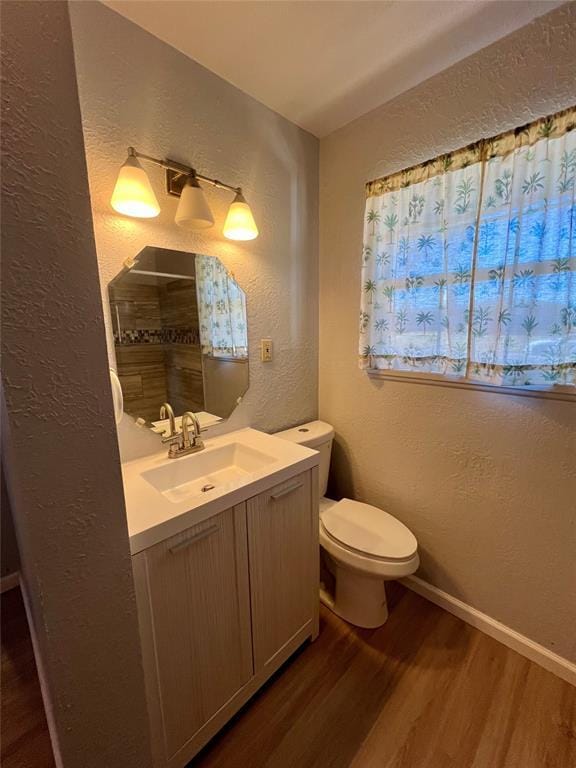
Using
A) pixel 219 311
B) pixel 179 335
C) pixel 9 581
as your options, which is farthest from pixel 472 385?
pixel 9 581

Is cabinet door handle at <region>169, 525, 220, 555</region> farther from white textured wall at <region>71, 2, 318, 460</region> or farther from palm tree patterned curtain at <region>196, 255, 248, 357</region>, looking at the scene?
palm tree patterned curtain at <region>196, 255, 248, 357</region>

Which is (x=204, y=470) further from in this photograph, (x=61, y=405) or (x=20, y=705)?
(x=20, y=705)

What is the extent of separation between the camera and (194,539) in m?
0.94

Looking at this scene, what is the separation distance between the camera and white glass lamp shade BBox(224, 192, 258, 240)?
1368 millimetres

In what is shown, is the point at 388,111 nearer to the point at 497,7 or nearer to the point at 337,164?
the point at 337,164

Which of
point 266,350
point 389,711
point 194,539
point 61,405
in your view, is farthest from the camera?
point 266,350

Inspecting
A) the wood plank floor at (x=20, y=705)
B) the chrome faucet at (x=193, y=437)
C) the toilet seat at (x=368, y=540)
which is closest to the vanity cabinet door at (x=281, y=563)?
the toilet seat at (x=368, y=540)

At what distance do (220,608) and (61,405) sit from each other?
828 mm

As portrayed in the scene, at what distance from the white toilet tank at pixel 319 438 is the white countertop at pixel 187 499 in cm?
28

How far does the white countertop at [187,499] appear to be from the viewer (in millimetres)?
851

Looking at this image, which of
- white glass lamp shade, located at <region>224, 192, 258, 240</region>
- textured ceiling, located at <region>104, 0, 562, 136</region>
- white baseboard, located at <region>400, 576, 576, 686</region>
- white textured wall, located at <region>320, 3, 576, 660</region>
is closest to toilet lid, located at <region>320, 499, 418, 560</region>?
white textured wall, located at <region>320, 3, 576, 660</region>

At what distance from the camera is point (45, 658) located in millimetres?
650

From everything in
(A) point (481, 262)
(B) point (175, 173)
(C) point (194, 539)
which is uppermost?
(B) point (175, 173)

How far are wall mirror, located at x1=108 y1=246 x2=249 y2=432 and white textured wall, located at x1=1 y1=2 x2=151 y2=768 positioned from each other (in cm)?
68
